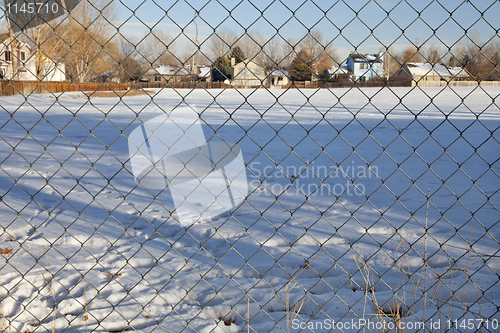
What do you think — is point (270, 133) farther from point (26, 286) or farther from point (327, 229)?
point (26, 286)

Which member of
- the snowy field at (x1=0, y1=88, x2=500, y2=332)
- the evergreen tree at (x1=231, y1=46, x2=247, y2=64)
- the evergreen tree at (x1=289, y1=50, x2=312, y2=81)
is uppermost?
the evergreen tree at (x1=231, y1=46, x2=247, y2=64)

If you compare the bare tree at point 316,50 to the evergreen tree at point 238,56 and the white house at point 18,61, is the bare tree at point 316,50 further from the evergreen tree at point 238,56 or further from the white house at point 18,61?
the white house at point 18,61

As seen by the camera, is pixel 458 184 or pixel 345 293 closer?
pixel 345 293

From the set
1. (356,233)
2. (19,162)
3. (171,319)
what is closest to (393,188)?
(356,233)

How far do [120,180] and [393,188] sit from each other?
3.86 metres

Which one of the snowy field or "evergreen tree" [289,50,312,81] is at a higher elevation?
"evergreen tree" [289,50,312,81]

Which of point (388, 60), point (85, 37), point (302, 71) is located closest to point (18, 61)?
point (85, 37)

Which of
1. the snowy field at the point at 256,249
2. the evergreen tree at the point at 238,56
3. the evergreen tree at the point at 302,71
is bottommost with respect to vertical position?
the snowy field at the point at 256,249

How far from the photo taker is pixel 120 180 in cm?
480

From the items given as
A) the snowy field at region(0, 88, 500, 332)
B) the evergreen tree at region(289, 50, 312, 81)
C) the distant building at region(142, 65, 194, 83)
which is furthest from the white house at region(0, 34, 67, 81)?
the evergreen tree at region(289, 50, 312, 81)

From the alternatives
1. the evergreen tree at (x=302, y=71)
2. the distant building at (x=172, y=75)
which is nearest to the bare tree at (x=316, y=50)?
the evergreen tree at (x=302, y=71)

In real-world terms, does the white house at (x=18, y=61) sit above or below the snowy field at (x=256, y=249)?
above

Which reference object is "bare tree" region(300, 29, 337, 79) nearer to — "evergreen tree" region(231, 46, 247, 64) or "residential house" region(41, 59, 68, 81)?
"evergreen tree" region(231, 46, 247, 64)

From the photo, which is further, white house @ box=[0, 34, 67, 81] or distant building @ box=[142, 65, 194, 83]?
distant building @ box=[142, 65, 194, 83]
